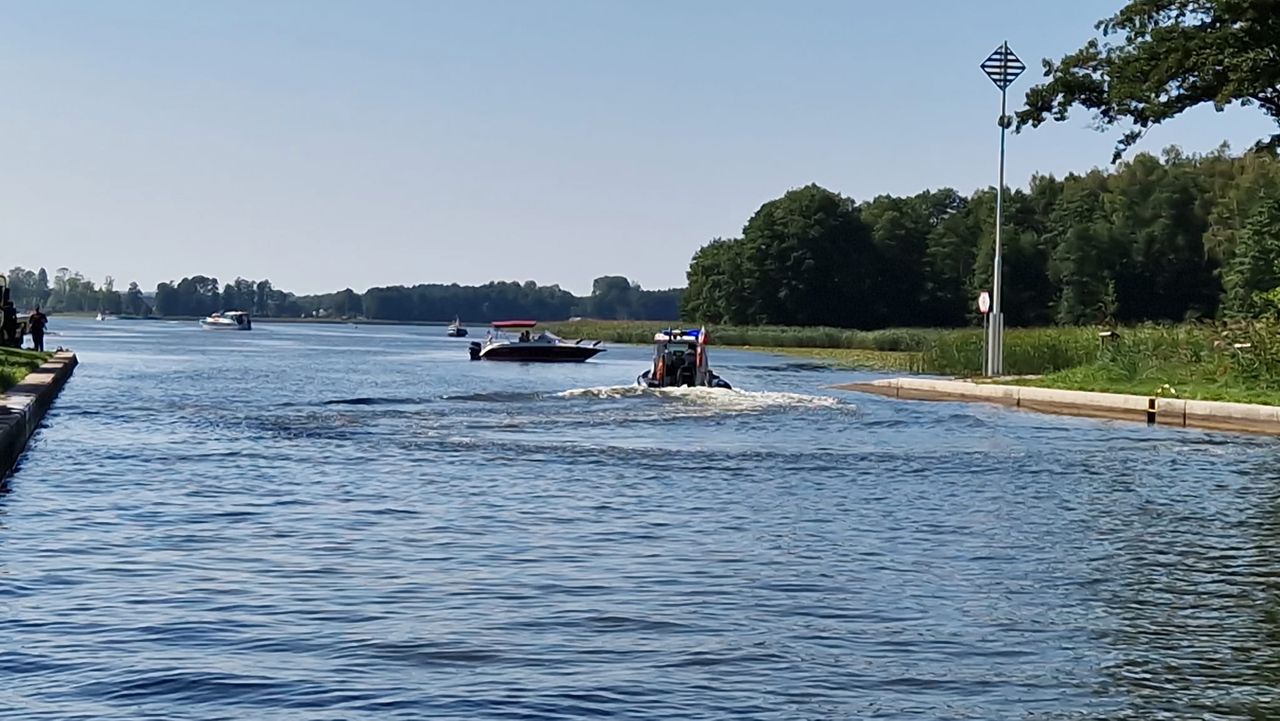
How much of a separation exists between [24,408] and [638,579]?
16711 millimetres

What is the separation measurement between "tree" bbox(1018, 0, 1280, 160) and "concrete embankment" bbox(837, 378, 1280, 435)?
32.8 ft

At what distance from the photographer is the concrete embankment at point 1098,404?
32.9 metres

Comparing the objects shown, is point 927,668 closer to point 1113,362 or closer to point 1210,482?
point 1210,482

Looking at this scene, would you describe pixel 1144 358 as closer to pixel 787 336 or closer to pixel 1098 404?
pixel 1098 404

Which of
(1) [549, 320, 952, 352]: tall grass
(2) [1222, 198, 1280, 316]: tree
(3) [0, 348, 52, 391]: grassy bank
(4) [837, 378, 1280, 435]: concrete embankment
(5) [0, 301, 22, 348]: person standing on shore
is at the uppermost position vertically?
(2) [1222, 198, 1280, 316]: tree

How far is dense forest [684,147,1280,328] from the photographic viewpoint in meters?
130

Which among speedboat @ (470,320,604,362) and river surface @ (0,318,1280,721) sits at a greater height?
river surface @ (0,318,1280,721)

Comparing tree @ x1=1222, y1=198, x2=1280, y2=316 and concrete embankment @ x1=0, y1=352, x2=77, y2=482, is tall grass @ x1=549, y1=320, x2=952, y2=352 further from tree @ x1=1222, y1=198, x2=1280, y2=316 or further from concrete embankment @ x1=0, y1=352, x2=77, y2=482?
concrete embankment @ x1=0, y1=352, x2=77, y2=482

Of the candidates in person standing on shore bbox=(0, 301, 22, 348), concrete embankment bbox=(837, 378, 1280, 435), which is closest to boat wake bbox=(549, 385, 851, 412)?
concrete embankment bbox=(837, 378, 1280, 435)

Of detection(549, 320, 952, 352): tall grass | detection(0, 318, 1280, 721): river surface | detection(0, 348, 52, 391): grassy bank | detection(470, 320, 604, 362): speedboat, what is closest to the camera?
detection(0, 318, 1280, 721): river surface

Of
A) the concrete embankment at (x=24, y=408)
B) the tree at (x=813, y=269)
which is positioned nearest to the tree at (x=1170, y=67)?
the concrete embankment at (x=24, y=408)

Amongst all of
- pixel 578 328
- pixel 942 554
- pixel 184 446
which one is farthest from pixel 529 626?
pixel 578 328

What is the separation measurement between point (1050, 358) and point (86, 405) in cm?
2711

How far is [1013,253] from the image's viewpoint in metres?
138
